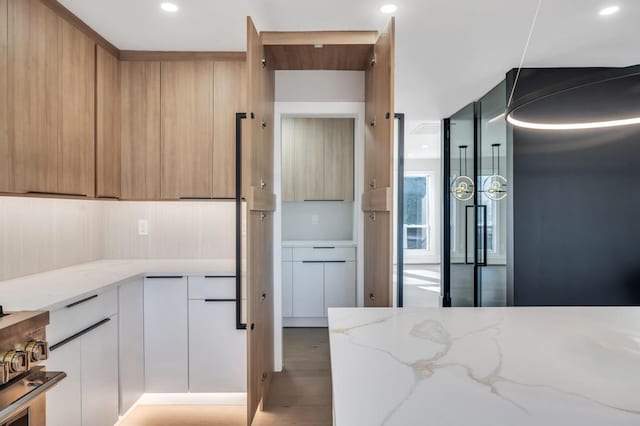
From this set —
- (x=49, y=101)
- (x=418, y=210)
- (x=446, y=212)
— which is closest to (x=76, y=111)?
(x=49, y=101)

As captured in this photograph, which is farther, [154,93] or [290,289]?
[290,289]

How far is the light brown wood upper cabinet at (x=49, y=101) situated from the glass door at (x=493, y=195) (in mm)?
3245

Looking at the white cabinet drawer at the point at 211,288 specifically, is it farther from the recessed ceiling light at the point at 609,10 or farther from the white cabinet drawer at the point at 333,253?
the recessed ceiling light at the point at 609,10

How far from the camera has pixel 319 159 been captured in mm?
4250

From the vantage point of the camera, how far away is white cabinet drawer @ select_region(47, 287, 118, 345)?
1577mm

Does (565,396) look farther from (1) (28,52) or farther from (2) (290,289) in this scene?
(2) (290,289)

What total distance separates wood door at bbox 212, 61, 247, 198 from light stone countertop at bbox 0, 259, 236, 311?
1.90 ft

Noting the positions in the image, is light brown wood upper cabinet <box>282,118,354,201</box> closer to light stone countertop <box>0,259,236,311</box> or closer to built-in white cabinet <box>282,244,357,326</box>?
built-in white cabinet <box>282,244,357,326</box>

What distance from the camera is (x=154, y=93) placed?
267cm

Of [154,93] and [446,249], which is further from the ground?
[154,93]

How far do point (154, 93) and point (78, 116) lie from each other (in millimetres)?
589

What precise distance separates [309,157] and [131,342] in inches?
106

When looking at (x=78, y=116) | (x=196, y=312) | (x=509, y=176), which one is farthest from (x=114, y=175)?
(x=509, y=176)

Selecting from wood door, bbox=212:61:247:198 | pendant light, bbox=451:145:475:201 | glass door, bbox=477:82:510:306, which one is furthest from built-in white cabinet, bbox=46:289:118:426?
A: pendant light, bbox=451:145:475:201
